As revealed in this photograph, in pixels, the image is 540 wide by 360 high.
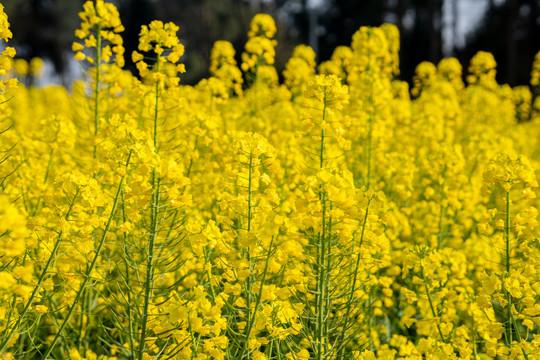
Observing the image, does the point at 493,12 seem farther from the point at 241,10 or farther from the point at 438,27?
the point at 241,10

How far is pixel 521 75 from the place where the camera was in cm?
1792

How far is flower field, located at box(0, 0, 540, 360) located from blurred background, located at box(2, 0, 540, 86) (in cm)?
1158

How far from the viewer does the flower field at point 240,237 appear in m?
2.13

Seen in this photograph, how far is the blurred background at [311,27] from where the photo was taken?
18880 mm

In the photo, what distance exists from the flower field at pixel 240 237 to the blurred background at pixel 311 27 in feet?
38.0

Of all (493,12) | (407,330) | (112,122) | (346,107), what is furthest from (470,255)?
(493,12)

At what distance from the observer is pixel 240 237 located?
215 cm

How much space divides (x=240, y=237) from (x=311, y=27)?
45.8 ft

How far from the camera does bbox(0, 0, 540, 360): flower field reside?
7.00 ft

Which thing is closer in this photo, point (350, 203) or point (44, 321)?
point (350, 203)

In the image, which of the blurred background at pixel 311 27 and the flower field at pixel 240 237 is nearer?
the flower field at pixel 240 237

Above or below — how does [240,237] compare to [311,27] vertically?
below

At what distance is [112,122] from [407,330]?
2514 mm

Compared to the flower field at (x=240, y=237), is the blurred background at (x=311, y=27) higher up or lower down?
higher up
